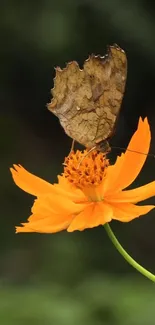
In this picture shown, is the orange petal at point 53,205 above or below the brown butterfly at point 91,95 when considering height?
below

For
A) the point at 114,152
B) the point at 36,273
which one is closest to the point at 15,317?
the point at 36,273

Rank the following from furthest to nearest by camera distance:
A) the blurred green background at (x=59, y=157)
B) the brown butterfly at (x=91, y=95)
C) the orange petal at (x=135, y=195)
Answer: the blurred green background at (x=59, y=157) → the orange petal at (x=135, y=195) → the brown butterfly at (x=91, y=95)

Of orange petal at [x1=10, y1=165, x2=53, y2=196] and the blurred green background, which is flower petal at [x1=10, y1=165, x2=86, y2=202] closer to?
orange petal at [x1=10, y1=165, x2=53, y2=196]

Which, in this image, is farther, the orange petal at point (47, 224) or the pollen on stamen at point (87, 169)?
the pollen on stamen at point (87, 169)

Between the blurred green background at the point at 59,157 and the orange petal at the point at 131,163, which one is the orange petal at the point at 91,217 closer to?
the orange petal at the point at 131,163

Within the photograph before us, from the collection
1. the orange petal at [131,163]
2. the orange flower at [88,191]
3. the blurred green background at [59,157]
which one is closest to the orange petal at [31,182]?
the orange flower at [88,191]

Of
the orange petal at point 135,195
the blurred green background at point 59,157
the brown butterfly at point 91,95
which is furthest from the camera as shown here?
the blurred green background at point 59,157

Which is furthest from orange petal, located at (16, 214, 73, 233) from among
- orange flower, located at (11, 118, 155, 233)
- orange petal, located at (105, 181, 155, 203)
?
orange petal, located at (105, 181, 155, 203)
